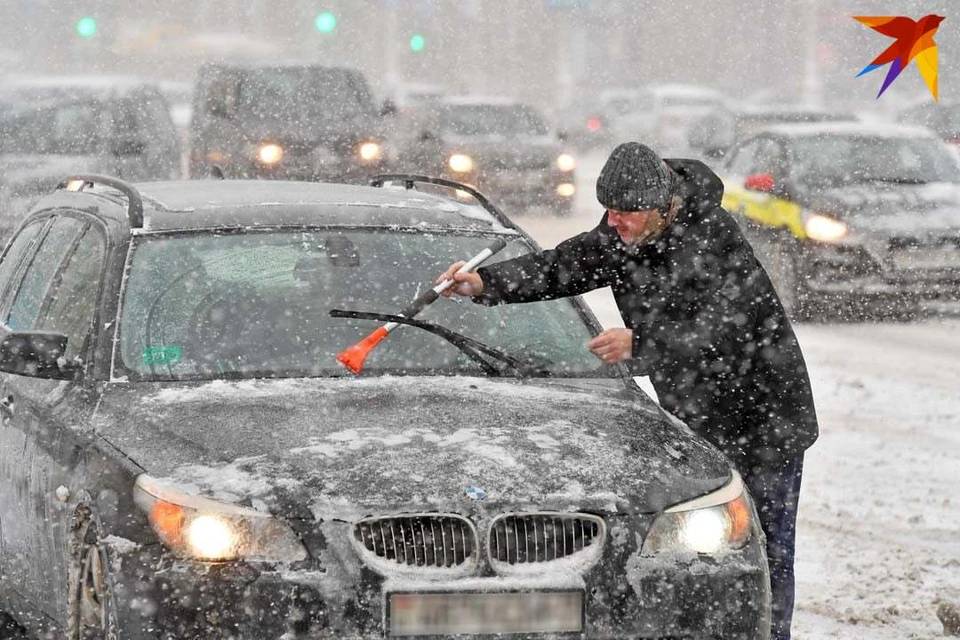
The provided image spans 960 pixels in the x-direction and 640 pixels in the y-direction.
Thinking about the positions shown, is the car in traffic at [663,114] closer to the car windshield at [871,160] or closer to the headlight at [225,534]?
the car windshield at [871,160]

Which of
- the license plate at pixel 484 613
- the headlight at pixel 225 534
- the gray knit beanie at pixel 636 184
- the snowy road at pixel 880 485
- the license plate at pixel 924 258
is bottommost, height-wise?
the snowy road at pixel 880 485

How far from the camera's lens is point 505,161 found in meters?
23.3

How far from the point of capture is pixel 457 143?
23609mm

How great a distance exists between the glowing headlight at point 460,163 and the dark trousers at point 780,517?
1746cm

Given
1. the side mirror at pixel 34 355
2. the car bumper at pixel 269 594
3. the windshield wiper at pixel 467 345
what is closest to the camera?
→ the car bumper at pixel 269 594

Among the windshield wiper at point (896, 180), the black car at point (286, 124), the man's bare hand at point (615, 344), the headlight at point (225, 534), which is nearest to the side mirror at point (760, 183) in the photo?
the windshield wiper at point (896, 180)

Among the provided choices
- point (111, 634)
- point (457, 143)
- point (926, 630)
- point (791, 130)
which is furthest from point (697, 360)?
point (457, 143)

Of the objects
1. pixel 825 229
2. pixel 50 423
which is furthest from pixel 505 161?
pixel 50 423

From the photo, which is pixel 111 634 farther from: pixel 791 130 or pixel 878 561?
pixel 791 130

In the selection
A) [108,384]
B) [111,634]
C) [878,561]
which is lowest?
[878,561]

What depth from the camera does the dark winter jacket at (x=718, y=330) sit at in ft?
17.7

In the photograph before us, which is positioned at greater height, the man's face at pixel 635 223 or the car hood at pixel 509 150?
the man's face at pixel 635 223

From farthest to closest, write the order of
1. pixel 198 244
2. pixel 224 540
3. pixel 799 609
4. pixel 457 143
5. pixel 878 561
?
1. pixel 457 143
2. pixel 878 561
3. pixel 799 609
4. pixel 198 244
5. pixel 224 540

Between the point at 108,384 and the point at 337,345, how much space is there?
0.67m
